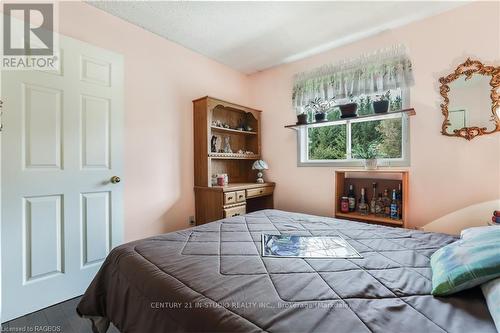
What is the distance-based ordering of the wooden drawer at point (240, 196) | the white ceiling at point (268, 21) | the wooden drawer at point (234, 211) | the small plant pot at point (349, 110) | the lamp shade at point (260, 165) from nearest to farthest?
1. the white ceiling at point (268, 21)
2. the small plant pot at point (349, 110)
3. the wooden drawer at point (234, 211)
4. the wooden drawer at point (240, 196)
5. the lamp shade at point (260, 165)

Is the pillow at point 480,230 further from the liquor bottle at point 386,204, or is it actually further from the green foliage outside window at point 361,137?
the green foliage outside window at point 361,137

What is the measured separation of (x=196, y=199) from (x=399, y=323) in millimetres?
2462

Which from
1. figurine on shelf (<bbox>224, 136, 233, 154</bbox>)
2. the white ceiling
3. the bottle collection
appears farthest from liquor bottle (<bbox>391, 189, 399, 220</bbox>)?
figurine on shelf (<bbox>224, 136, 233, 154</bbox>)

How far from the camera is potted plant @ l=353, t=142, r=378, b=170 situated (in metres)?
2.42

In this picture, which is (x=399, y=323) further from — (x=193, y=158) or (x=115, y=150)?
(x=193, y=158)

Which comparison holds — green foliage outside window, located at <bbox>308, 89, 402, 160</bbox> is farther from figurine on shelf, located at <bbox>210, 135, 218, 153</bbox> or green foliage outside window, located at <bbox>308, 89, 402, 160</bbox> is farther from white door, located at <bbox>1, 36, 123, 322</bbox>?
white door, located at <bbox>1, 36, 123, 322</bbox>

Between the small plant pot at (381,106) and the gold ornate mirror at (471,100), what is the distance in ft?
1.41

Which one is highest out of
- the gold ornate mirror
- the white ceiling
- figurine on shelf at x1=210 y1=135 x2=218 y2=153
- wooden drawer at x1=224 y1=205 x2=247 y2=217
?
the white ceiling

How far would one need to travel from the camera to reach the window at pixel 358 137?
2.42m

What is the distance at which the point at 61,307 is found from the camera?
1.80 meters

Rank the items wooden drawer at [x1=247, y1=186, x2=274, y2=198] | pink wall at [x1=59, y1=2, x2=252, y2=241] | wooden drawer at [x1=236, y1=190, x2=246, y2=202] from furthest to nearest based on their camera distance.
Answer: wooden drawer at [x1=247, y1=186, x2=274, y2=198] < wooden drawer at [x1=236, y1=190, x2=246, y2=202] < pink wall at [x1=59, y1=2, x2=252, y2=241]

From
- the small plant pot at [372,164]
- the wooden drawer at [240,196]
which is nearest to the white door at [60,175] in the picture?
the wooden drawer at [240,196]

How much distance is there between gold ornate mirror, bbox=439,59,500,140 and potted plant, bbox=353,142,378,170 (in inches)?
23.2

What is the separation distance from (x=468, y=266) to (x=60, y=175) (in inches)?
96.7
